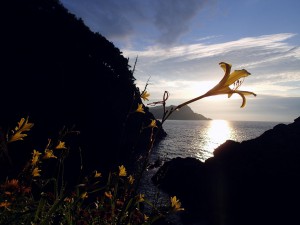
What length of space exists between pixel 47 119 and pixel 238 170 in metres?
21.2

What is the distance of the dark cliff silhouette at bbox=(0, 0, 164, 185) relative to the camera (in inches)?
1093

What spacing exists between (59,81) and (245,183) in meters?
24.8

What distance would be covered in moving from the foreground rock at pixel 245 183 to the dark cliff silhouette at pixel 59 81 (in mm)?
9303

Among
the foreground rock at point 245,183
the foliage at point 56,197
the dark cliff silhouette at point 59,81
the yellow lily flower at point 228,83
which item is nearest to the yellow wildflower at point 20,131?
the foliage at point 56,197

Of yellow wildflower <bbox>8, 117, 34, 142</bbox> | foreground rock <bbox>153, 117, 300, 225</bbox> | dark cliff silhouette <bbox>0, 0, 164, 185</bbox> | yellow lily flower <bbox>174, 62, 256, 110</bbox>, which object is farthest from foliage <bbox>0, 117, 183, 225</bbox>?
dark cliff silhouette <bbox>0, 0, 164, 185</bbox>

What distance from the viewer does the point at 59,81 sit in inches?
1334

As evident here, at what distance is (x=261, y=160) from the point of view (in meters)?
26.1

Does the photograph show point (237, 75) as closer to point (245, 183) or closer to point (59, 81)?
point (245, 183)

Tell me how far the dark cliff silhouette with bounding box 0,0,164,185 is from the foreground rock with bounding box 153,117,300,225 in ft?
30.5

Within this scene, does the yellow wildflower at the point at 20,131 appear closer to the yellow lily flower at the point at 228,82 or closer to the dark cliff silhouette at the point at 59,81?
the yellow lily flower at the point at 228,82

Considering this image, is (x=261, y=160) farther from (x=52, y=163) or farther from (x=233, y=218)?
(x=52, y=163)

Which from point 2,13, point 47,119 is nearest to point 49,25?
point 2,13

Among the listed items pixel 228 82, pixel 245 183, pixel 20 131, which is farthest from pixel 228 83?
pixel 245 183

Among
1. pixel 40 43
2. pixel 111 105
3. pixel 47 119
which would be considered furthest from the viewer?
pixel 111 105
